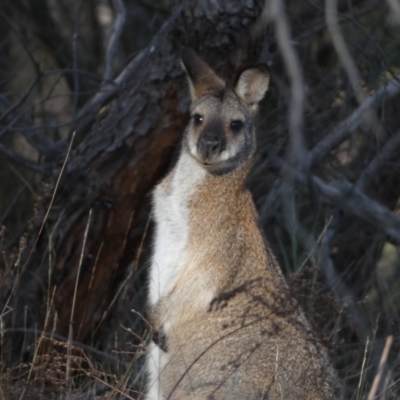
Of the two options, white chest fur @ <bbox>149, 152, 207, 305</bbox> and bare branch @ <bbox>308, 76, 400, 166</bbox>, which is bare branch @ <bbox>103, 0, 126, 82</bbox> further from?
bare branch @ <bbox>308, 76, 400, 166</bbox>

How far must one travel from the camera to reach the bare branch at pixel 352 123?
5.37 metres

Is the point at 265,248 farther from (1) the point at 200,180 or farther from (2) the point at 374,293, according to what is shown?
(2) the point at 374,293

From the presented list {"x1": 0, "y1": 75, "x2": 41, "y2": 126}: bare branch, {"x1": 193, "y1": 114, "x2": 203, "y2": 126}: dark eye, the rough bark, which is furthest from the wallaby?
{"x1": 0, "y1": 75, "x2": 41, "y2": 126}: bare branch

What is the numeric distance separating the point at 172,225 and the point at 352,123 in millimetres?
1539

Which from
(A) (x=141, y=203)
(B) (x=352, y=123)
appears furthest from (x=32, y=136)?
(B) (x=352, y=123)

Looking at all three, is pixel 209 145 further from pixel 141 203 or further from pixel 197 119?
pixel 141 203

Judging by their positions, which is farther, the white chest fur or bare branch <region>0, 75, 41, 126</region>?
bare branch <region>0, 75, 41, 126</region>

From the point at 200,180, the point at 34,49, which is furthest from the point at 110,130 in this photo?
the point at 34,49

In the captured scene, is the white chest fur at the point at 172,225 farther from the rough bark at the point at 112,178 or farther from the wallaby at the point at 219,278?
the rough bark at the point at 112,178

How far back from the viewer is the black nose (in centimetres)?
451

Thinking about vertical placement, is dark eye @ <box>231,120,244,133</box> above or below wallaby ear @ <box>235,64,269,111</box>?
below

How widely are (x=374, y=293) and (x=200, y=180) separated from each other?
2109 millimetres

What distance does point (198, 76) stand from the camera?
16.2ft

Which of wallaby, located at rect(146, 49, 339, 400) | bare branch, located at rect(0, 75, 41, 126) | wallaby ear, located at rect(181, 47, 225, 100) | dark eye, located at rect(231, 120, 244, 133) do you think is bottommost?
wallaby, located at rect(146, 49, 339, 400)
